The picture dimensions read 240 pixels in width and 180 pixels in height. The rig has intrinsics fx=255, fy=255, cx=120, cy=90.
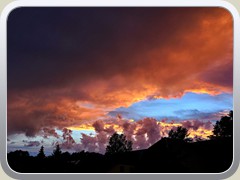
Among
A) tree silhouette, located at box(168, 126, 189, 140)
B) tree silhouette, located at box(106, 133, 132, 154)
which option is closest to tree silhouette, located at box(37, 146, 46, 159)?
tree silhouette, located at box(106, 133, 132, 154)

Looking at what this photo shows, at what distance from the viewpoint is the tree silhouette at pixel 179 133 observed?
2.13 metres

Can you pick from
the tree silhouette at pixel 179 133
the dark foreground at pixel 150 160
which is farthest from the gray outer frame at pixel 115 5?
the tree silhouette at pixel 179 133

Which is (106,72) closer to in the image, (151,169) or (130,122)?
(130,122)

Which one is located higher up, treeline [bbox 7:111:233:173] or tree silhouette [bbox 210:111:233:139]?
tree silhouette [bbox 210:111:233:139]

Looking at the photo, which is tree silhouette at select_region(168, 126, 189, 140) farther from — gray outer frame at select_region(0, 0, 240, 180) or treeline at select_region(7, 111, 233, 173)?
gray outer frame at select_region(0, 0, 240, 180)

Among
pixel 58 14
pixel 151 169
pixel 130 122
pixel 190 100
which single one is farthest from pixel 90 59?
pixel 151 169

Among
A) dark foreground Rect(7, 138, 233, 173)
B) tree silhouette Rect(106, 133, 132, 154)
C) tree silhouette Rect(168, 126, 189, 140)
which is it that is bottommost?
dark foreground Rect(7, 138, 233, 173)

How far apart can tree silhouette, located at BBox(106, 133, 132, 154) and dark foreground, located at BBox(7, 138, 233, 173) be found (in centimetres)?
5

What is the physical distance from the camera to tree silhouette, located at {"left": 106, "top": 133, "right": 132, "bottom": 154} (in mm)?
2131

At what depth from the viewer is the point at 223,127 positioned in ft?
7.29

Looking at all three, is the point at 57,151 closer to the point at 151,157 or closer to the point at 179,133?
the point at 151,157

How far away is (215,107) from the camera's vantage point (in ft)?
7.02

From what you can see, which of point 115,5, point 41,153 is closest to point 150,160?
point 41,153

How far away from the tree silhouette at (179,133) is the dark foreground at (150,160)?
4 cm
